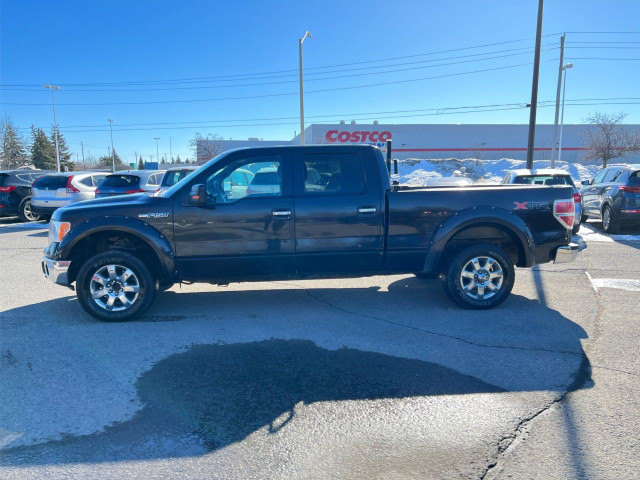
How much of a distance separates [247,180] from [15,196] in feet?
44.6

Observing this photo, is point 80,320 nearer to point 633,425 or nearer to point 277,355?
point 277,355

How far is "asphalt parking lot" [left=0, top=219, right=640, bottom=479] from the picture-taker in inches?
109

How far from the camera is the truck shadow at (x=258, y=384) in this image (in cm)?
293

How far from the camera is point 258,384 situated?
12.2 ft

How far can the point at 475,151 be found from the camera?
175 feet

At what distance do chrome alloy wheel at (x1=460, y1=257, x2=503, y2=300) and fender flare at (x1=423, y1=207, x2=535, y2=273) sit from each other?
1.27ft

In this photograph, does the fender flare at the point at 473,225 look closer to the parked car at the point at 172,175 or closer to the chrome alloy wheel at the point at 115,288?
the chrome alloy wheel at the point at 115,288

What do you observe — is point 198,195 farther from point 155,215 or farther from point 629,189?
point 629,189

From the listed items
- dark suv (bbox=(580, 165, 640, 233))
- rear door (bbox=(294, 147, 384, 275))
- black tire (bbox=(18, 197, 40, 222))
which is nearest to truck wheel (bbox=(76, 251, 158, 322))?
rear door (bbox=(294, 147, 384, 275))

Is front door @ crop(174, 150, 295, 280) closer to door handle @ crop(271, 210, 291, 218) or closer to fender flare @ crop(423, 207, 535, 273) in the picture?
door handle @ crop(271, 210, 291, 218)

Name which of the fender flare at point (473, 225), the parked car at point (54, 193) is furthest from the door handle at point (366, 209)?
the parked car at point (54, 193)

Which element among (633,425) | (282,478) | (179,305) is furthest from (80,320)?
(633,425)

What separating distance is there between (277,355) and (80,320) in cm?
263

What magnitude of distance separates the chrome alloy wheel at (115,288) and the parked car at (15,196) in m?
11.9
